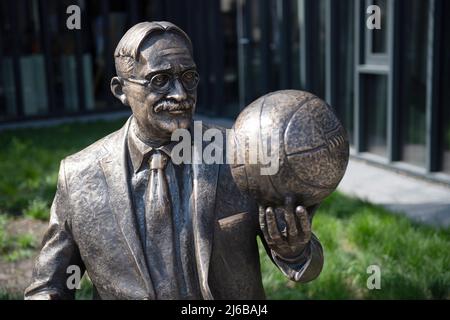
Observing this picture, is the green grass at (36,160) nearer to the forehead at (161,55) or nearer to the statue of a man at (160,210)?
the statue of a man at (160,210)

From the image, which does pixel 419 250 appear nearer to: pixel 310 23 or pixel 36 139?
pixel 310 23

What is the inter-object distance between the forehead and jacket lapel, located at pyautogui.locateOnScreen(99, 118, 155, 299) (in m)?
0.37

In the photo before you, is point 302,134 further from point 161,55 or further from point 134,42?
point 134,42

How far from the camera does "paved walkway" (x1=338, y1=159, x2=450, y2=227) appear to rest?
736cm

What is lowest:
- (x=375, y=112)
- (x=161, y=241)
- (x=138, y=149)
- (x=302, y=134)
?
(x=375, y=112)

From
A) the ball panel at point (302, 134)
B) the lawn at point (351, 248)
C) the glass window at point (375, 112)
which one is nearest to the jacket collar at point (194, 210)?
the ball panel at point (302, 134)

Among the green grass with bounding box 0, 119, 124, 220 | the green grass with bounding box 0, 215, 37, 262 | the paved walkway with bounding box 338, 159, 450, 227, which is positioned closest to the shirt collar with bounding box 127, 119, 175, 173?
the green grass with bounding box 0, 215, 37, 262

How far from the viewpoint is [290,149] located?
7.84 feet

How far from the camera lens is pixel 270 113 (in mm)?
2457

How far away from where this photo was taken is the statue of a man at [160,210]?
8.61 ft

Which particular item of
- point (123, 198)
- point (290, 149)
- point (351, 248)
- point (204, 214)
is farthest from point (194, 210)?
point (351, 248)

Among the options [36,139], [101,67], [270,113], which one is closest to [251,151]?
[270,113]

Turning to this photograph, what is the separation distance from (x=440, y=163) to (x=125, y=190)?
6718 millimetres

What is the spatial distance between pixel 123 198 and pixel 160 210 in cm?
17
